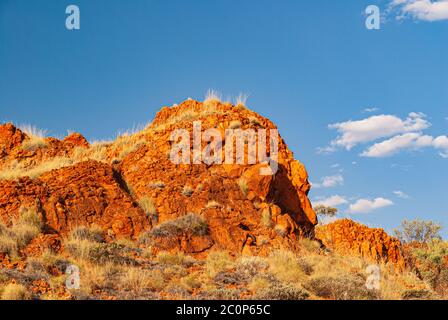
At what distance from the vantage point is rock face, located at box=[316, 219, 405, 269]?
1900 centimetres

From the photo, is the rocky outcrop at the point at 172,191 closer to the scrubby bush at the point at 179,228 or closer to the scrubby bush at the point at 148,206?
the scrubby bush at the point at 148,206

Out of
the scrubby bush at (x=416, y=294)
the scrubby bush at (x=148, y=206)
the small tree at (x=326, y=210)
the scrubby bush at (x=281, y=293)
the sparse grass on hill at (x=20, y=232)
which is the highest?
the small tree at (x=326, y=210)

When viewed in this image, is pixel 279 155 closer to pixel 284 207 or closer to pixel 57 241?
pixel 284 207

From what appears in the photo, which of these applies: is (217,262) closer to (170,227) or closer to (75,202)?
(170,227)

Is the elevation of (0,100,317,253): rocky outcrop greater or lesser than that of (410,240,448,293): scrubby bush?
greater

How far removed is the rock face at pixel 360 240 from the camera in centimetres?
1900

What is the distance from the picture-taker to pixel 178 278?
10.5m

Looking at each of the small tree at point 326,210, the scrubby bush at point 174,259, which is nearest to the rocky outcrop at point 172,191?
the scrubby bush at point 174,259

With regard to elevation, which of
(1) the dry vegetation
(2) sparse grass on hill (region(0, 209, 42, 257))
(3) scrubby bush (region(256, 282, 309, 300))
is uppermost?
(2) sparse grass on hill (region(0, 209, 42, 257))

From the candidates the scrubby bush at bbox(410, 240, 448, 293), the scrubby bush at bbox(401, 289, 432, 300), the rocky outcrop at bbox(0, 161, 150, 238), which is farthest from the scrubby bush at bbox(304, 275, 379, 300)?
the scrubby bush at bbox(410, 240, 448, 293)

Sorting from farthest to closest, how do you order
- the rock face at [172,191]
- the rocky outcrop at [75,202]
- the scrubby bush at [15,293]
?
the rock face at [172,191]
the rocky outcrop at [75,202]
the scrubby bush at [15,293]

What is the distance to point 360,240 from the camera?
1962 cm

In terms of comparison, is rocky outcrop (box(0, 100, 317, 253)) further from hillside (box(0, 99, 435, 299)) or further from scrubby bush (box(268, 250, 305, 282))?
scrubby bush (box(268, 250, 305, 282))
